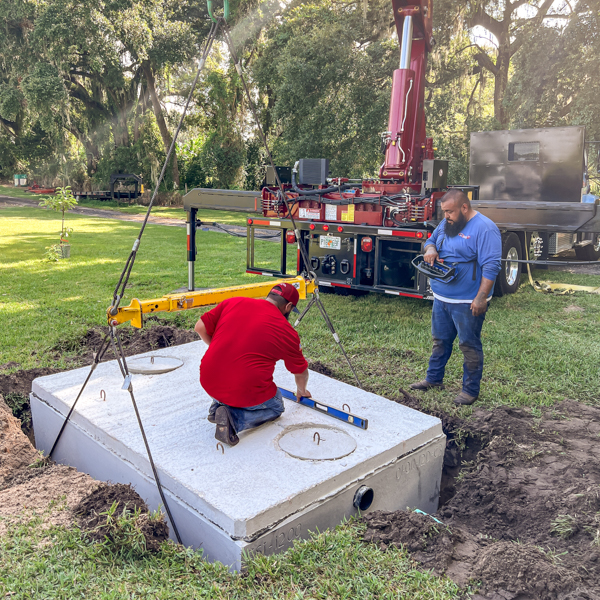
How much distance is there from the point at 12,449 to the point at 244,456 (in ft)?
6.42

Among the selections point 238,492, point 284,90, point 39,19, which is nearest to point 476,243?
point 238,492

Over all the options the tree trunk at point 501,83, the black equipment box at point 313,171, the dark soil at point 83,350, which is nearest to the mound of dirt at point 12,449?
the dark soil at point 83,350

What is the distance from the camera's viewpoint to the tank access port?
11.7ft

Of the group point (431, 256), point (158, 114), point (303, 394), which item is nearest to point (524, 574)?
point (303, 394)

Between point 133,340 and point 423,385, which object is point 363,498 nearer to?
point 423,385

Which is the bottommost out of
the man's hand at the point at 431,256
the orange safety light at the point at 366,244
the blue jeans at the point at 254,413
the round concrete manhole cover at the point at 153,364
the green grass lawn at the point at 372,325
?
the green grass lawn at the point at 372,325

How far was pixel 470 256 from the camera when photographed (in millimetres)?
5172

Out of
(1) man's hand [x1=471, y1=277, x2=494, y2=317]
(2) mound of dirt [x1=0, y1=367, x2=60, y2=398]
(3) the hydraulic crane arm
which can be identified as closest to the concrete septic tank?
(2) mound of dirt [x1=0, y1=367, x2=60, y2=398]

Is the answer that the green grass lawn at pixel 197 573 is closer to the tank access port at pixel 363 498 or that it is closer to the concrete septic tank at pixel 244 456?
the concrete septic tank at pixel 244 456

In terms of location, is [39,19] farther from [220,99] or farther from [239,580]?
[239,580]

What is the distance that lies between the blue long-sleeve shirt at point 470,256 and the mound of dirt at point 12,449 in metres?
3.84

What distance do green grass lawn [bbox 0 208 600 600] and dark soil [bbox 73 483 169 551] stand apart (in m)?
0.09

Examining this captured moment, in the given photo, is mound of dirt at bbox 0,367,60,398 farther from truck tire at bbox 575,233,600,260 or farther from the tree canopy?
the tree canopy

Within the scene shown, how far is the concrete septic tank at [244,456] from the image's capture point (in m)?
3.23
